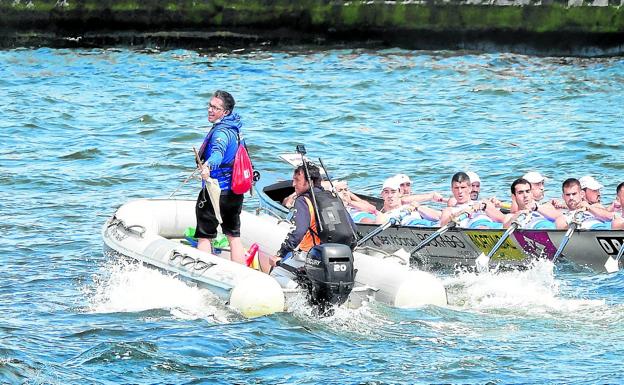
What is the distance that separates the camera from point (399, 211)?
16.9m

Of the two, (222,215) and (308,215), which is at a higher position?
(308,215)

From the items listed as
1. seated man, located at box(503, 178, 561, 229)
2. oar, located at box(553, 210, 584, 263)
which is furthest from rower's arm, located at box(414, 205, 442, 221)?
oar, located at box(553, 210, 584, 263)

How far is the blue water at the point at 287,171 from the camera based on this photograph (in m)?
11.5

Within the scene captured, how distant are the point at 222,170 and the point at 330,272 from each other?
2044mm

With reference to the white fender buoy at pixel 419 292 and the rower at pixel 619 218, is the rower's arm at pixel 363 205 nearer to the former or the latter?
the rower at pixel 619 218

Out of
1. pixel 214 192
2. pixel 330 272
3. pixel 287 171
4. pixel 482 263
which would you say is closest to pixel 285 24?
pixel 287 171

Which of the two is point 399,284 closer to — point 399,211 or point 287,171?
point 399,211

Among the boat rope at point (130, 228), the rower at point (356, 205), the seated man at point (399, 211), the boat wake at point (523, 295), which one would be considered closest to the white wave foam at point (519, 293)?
the boat wake at point (523, 295)

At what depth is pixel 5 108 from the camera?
28.4m

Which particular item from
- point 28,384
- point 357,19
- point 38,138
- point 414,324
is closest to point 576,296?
point 414,324

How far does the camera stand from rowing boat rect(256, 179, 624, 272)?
15258 millimetres

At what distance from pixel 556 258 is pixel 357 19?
21.5m

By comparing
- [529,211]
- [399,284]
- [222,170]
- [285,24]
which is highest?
[285,24]

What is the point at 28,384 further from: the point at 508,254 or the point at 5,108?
the point at 5,108
